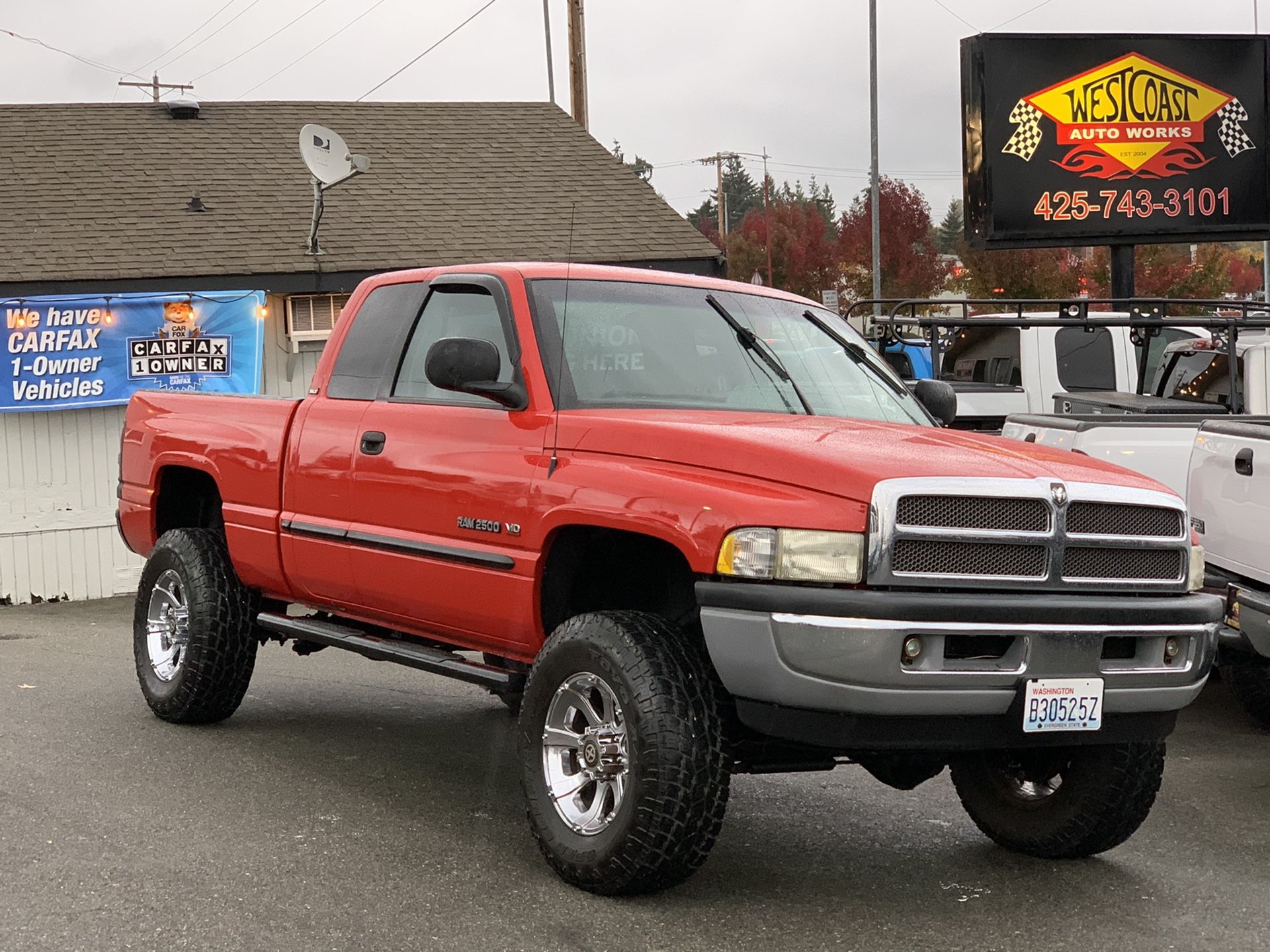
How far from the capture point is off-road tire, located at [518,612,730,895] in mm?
4746

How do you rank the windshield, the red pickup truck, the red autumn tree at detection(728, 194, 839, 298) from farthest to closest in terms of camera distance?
the red autumn tree at detection(728, 194, 839, 298) < the windshield < the red pickup truck

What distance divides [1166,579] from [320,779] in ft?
11.6

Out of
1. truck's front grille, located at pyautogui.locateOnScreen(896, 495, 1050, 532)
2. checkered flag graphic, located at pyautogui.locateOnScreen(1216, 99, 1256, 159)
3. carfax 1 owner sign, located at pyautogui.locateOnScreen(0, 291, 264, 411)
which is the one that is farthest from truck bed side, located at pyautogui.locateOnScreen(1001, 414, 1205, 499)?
carfax 1 owner sign, located at pyautogui.locateOnScreen(0, 291, 264, 411)

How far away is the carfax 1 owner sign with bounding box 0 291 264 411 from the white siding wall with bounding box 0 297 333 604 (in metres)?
0.31

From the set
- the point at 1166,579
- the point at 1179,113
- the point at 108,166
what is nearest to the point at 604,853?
the point at 1166,579

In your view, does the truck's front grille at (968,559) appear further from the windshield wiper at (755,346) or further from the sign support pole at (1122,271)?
the sign support pole at (1122,271)

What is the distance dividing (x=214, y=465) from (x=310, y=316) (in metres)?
10.4

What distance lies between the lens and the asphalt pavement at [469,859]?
4734 millimetres

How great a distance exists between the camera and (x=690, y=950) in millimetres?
4559

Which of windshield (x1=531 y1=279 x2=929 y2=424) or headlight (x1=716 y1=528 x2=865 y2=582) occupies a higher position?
windshield (x1=531 y1=279 x2=929 y2=424)

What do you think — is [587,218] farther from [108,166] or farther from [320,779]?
[320,779]

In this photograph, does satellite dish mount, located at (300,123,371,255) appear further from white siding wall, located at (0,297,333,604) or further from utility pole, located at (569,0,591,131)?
utility pole, located at (569,0,591,131)

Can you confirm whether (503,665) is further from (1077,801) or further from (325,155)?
(325,155)

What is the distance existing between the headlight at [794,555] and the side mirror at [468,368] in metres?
1.29
